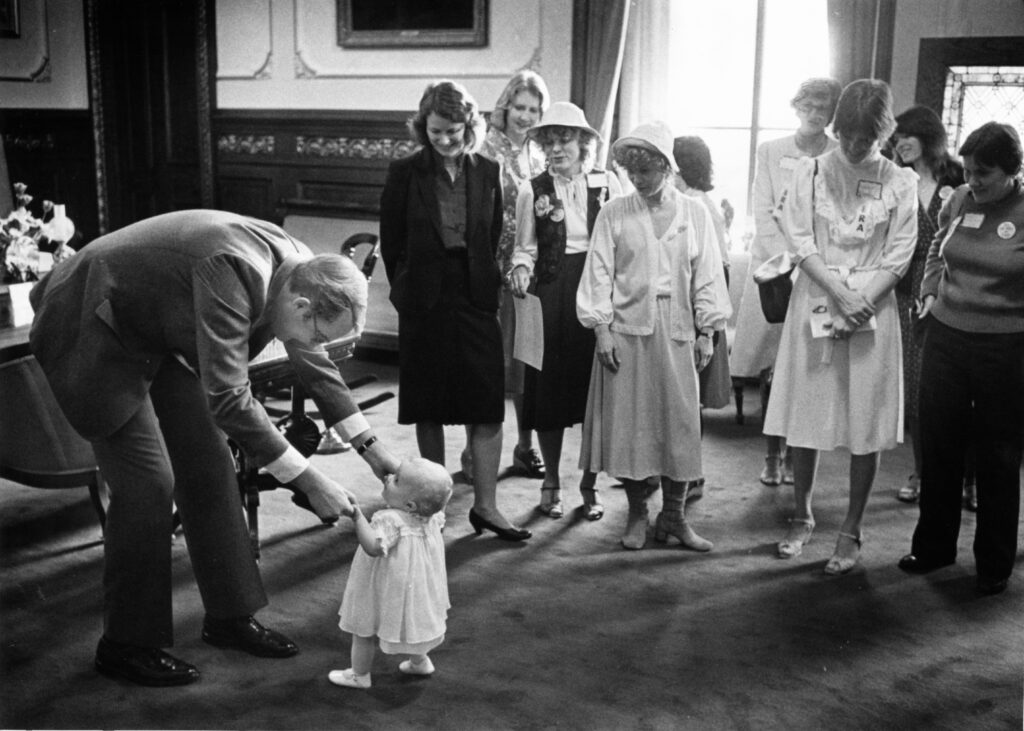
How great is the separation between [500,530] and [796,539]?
948 mm

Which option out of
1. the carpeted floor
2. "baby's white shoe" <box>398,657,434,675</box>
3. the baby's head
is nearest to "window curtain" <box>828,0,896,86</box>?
the carpeted floor

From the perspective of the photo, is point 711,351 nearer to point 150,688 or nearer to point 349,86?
point 150,688

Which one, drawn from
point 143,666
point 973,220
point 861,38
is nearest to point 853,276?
point 973,220

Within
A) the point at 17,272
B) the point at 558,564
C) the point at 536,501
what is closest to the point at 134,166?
the point at 17,272

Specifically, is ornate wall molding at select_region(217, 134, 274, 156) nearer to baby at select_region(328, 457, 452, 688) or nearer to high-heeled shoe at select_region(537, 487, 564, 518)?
high-heeled shoe at select_region(537, 487, 564, 518)

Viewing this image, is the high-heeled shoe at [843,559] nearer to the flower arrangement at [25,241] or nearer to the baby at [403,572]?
the baby at [403,572]

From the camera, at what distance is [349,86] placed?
5277mm

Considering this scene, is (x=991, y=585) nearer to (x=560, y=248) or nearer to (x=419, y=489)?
(x=560, y=248)

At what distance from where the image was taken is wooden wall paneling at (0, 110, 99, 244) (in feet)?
13.6

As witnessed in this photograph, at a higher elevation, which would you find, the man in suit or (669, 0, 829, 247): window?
(669, 0, 829, 247): window

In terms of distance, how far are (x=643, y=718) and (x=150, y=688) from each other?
113 centimetres

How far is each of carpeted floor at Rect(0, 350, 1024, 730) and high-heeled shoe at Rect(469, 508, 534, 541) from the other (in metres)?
0.05

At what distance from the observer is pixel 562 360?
→ 12.5ft

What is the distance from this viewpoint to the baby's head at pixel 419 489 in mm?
2420
